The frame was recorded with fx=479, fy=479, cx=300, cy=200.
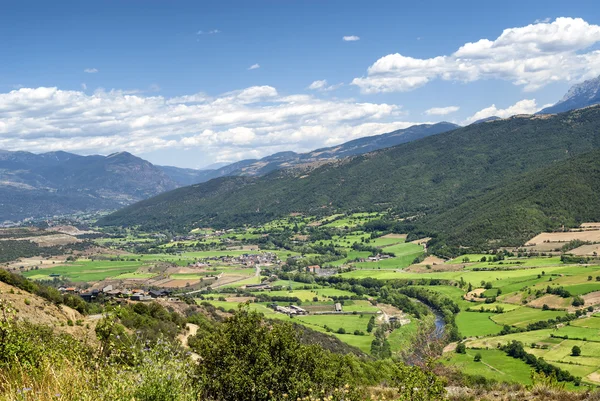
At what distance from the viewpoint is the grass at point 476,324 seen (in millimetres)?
75250

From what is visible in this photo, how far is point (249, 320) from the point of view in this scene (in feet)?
60.2

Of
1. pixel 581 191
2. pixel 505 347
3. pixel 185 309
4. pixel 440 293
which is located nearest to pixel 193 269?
pixel 440 293

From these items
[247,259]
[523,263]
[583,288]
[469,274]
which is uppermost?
[583,288]

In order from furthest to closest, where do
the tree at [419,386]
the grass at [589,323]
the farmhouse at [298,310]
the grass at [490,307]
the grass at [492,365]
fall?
the farmhouse at [298,310], the grass at [490,307], the grass at [589,323], the grass at [492,365], the tree at [419,386]

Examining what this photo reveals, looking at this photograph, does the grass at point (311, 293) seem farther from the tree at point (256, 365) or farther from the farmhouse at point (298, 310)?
the tree at point (256, 365)

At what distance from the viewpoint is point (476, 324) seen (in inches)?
3150

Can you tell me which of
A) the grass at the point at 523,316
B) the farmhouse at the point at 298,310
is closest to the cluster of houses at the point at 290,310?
the farmhouse at the point at 298,310

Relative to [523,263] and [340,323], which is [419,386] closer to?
[340,323]

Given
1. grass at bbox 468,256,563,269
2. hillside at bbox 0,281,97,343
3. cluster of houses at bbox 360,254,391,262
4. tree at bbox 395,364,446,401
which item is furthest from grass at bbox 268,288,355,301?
tree at bbox 395,364,446,401

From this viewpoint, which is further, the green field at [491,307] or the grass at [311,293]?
the grass at [311,293]

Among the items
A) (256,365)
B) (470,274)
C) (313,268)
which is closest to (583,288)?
(470,274)

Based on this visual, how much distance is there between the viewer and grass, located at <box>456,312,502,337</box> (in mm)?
75250

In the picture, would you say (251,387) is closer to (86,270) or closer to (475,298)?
(475,298)

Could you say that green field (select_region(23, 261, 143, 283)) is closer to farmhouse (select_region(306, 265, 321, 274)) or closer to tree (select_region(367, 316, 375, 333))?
farmhouse (select_region(306, 265, 321, 274))
